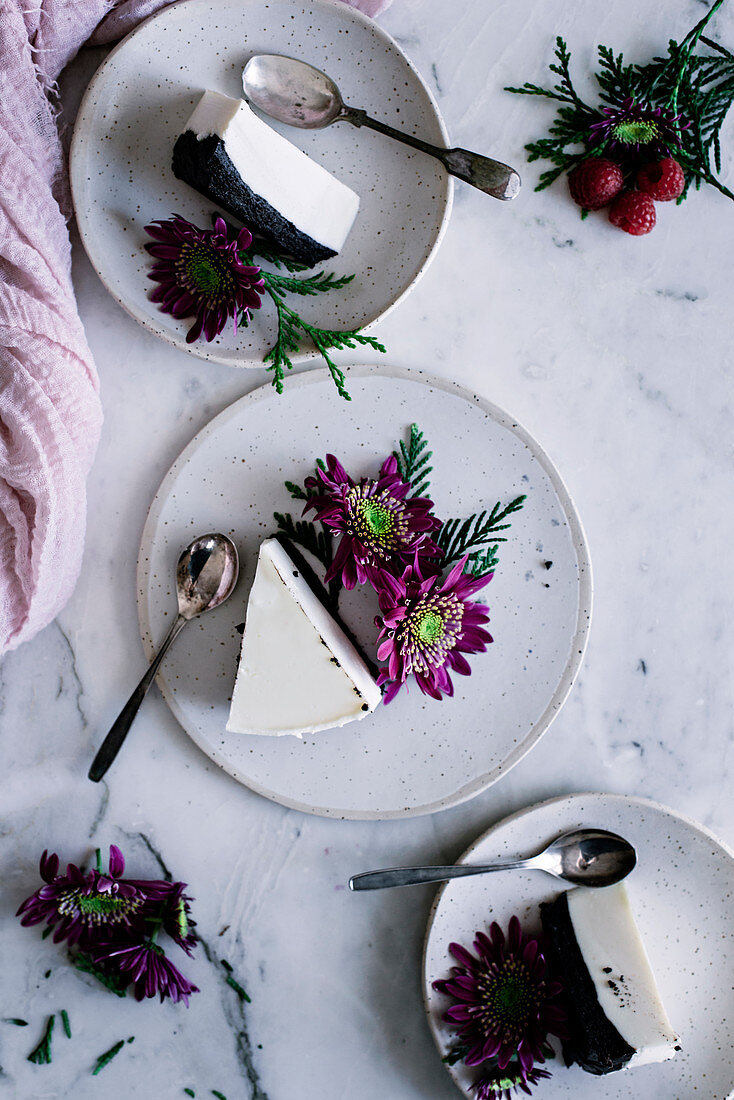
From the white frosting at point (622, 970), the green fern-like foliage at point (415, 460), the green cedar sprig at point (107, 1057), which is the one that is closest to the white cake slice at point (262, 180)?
the green fern-like foliage at point (415, 460)

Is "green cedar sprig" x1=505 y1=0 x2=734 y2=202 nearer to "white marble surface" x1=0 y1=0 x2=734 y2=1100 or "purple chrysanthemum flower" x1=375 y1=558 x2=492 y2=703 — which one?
"white marble surface" x1=0 y1=0 x2=734 y2=1100

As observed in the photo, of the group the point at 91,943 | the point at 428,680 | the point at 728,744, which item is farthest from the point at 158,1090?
the point at 728,744

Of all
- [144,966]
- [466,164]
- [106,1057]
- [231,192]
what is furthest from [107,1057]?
[466,164]

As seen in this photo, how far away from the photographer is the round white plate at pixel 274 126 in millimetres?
1021

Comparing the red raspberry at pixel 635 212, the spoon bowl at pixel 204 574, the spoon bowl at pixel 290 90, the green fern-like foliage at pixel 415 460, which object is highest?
the red raspberry at pixel 635 212

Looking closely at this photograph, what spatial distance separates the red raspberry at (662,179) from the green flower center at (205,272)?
621 millimetres

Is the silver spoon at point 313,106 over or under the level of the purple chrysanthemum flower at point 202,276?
over

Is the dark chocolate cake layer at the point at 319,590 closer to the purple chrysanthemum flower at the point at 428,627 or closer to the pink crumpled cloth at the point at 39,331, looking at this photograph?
the purple chrysanthemum flower at the point at 428,627

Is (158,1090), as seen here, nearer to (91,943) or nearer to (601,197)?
(91,943)

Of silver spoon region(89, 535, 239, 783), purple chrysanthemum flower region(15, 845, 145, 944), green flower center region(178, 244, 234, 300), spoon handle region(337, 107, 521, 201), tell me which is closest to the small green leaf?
purple chrysanthemum flower region(15, 845, 145, 944)

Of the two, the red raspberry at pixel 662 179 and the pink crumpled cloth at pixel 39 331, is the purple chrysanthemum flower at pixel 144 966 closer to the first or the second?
the pink crumpled cloth at pixel 39 331

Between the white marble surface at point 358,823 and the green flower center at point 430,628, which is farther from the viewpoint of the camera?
the white marble surface at point 358,823

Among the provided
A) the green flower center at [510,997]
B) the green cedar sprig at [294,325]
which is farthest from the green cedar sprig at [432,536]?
the green flower center at [510,997]

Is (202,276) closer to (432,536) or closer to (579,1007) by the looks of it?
(432,536)
